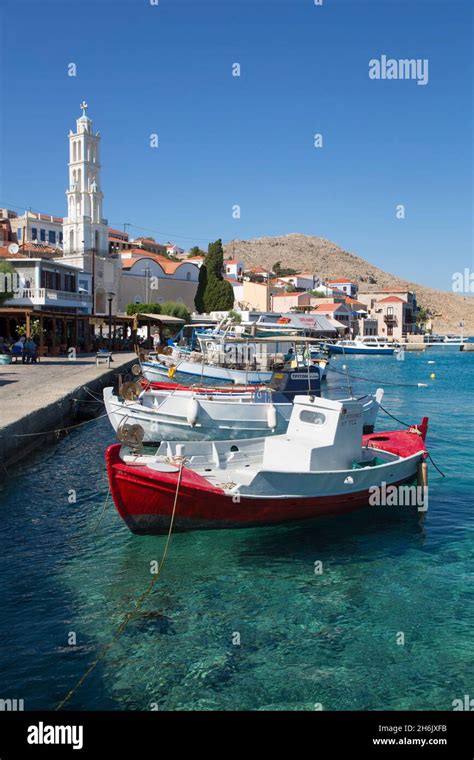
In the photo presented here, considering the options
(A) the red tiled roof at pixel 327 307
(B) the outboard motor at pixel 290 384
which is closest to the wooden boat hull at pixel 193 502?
(B) the outboard motor at pixel 290 384

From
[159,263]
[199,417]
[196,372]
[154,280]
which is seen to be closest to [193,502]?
[199,417]

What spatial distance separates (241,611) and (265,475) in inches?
116

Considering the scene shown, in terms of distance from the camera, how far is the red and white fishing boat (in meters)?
10.7

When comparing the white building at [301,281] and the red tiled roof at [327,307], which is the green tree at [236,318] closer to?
the red tiled roof at [327,307]

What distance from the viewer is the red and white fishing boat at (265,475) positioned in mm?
10703

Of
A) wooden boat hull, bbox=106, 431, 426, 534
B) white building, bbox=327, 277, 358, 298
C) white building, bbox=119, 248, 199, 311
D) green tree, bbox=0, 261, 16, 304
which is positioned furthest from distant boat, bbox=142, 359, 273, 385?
white building, bbox=327, 277, 358, 298

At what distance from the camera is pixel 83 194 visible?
65188 millimetres

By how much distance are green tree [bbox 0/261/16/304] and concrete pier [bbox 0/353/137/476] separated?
12.0 ft

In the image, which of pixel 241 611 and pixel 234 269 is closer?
pixel 241 611

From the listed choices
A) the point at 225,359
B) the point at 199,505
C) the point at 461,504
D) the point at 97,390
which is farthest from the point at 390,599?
the point at 225,359

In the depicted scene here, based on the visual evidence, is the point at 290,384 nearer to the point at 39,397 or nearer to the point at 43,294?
the point at 39,397

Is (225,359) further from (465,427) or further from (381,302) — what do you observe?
(381,302)

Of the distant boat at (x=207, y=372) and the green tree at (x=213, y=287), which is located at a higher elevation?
the green tree at (x=213, y=287)

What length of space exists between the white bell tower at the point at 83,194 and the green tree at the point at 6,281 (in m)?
27.9
